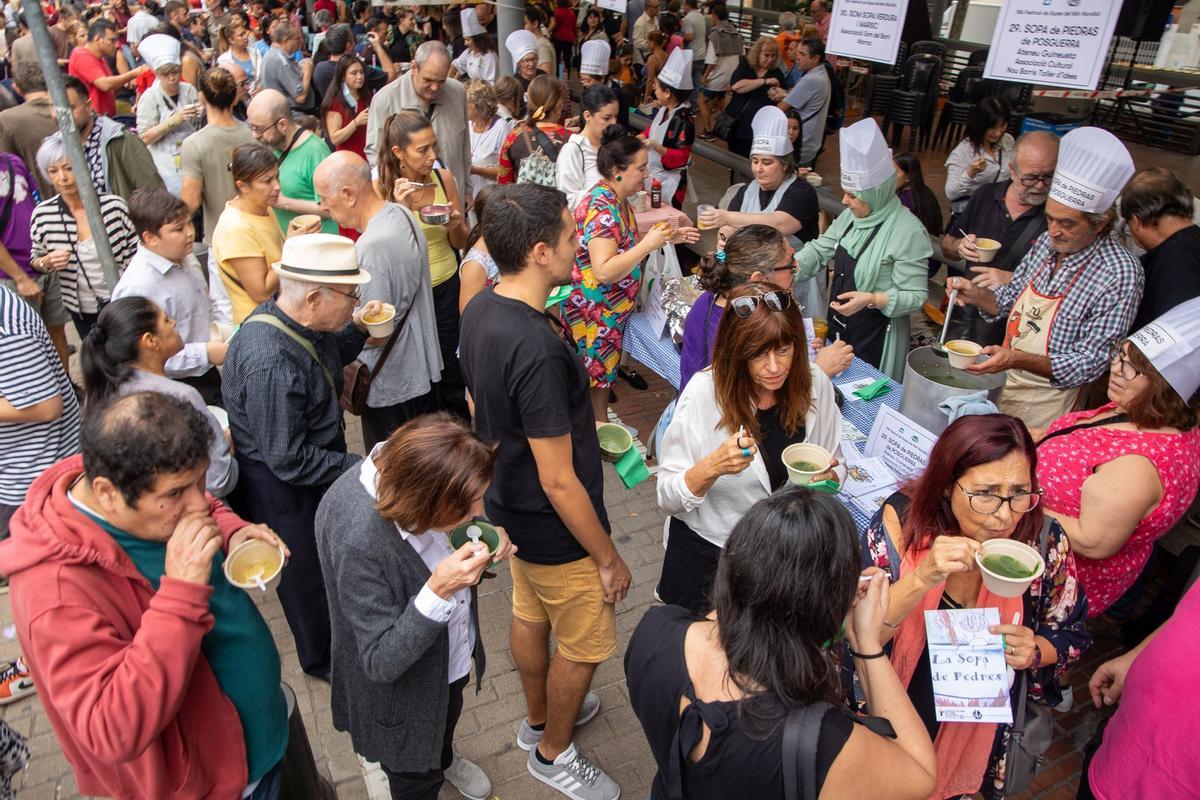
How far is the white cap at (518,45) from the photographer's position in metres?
8.09

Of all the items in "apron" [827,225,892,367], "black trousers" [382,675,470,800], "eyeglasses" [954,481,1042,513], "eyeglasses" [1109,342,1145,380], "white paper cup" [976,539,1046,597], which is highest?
"eyeglasses" [1109,342,1145,380]

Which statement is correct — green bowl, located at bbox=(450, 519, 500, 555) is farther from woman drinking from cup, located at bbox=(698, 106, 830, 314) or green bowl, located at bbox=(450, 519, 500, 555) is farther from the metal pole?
woman drinking from cup, located at bbox=(698, 106, 830, 314)

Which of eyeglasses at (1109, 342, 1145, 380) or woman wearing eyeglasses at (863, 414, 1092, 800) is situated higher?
eyeglasses at (1109, 342, 1145, 380)

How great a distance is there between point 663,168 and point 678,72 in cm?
89

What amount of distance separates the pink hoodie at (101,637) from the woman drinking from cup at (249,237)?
223 centimetres

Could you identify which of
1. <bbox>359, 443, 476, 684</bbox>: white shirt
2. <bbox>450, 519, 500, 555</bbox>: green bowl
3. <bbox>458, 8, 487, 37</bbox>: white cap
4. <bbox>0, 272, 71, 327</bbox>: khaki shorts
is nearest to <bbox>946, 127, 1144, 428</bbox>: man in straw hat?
<bbox>450, 519, 500, 555</bbox>: green bowl

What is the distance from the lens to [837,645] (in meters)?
2.31

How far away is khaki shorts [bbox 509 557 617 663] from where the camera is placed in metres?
2.89

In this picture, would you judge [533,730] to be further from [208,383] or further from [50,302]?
[50,302]

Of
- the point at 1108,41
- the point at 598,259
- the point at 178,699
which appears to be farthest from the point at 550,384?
the point at 1108,41

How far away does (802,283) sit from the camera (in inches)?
197

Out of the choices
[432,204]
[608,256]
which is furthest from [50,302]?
[608,256]

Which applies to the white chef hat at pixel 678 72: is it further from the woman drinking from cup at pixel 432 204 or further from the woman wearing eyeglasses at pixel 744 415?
the woman wearing eyeglasses at pixel 744 415

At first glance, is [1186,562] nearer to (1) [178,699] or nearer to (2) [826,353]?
(2) [826,353]
